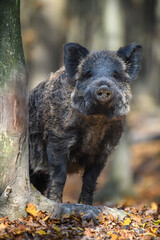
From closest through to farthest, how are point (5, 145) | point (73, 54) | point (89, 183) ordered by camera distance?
1. point (5, 145)
2. point (73, 54)
3. point (89, 183)

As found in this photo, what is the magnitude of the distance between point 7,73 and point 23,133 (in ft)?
2.53

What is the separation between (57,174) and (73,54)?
1873mm

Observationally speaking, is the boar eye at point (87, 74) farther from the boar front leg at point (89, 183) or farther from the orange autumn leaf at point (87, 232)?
the orange autumn leaf at point (87, 232)

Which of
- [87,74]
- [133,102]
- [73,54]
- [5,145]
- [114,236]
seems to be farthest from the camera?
[133,102]

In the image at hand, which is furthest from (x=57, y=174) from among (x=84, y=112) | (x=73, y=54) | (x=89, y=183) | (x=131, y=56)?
(x=131, y=56)

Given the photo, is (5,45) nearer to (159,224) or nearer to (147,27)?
(159,224)

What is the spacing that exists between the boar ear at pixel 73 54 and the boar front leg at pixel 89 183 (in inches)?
66.2

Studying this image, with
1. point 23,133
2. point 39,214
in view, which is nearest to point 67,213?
point 39,214

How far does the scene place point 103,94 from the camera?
5.61m

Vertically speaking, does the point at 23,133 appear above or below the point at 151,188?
above

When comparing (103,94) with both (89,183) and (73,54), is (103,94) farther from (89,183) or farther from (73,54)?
(89,183)

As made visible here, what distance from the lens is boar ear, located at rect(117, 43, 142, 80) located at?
21.6 feet

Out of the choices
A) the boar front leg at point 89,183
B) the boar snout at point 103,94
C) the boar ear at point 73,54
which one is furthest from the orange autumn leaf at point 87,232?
the boar ear at point 73,54

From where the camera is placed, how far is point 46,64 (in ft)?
54.0
